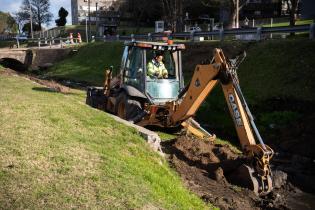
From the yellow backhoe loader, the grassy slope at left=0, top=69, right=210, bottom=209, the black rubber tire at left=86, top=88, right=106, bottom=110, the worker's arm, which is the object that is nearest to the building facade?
the black rubber tire at left=86, top=88, right=106, bottom=110

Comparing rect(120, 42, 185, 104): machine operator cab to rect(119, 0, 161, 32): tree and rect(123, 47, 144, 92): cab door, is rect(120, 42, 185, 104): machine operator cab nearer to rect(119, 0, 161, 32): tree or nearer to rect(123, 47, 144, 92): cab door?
rect(123, 47, 144, 92): cab door

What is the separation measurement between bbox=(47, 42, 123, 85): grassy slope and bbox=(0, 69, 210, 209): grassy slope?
16.9 m

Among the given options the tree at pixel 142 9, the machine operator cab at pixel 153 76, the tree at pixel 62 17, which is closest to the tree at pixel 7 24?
the tree at pixel 62 17

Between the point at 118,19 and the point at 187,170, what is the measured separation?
82447mm

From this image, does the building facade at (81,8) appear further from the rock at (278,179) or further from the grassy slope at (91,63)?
the rock at (278,179)

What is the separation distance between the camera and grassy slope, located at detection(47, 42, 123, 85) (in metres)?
30.9

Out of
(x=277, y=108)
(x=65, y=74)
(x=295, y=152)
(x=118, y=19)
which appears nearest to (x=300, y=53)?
(x=277, y=108)

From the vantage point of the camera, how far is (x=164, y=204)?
719 cm

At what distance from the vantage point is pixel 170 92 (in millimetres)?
14156

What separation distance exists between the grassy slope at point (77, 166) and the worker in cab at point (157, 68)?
2.58 metres

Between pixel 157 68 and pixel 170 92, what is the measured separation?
0.83m

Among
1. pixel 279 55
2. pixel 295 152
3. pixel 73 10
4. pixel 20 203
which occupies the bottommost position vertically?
pixel 295 152

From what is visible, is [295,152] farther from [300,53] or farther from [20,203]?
[20,203]

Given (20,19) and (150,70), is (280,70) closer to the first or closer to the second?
(150,70)
